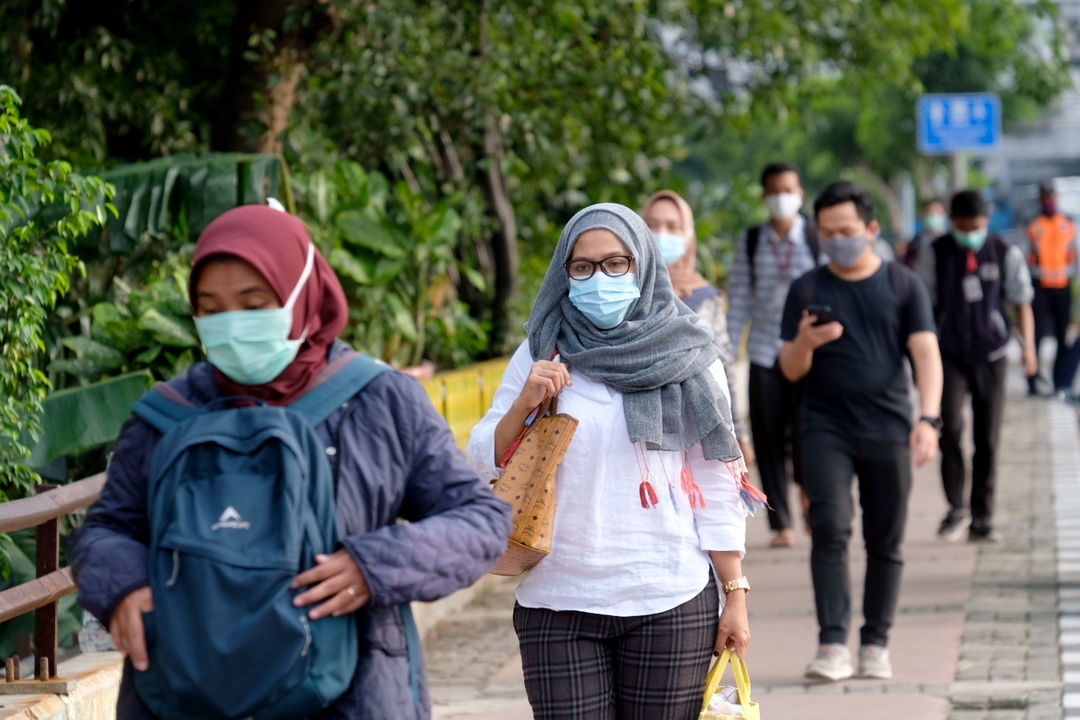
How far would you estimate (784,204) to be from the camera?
909 centimetres

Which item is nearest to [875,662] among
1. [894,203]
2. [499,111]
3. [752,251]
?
[752,251]

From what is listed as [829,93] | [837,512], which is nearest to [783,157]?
[829,93]

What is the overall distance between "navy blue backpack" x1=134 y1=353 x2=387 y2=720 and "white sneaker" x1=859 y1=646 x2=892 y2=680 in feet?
13.7

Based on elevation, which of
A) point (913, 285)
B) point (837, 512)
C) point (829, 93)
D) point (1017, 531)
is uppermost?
point (829, 93)

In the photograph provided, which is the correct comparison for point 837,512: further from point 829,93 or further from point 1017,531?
point 829,93

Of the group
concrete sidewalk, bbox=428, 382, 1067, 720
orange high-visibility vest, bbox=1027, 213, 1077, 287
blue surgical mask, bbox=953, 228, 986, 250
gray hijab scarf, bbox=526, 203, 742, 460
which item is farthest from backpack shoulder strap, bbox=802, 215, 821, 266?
orange high-visibility vest, bbox=1027, 213, 1077, 287

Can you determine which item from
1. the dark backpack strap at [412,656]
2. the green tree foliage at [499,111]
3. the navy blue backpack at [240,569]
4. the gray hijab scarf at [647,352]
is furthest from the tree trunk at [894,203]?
the navy blue backpack at [240,569]

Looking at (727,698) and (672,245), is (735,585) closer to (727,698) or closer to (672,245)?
(727,698)

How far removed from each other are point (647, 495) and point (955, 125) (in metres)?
17.4

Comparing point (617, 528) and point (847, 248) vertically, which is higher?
point (847, 248)

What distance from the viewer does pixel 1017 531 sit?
33.9 feet

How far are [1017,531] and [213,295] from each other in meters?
8.35

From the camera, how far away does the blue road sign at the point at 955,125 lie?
2017 centimetres

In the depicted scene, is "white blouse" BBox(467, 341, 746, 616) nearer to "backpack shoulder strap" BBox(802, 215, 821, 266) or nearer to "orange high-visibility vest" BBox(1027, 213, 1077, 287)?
"backpack shoulder strap" BBox(802, 215, 821, 266)
